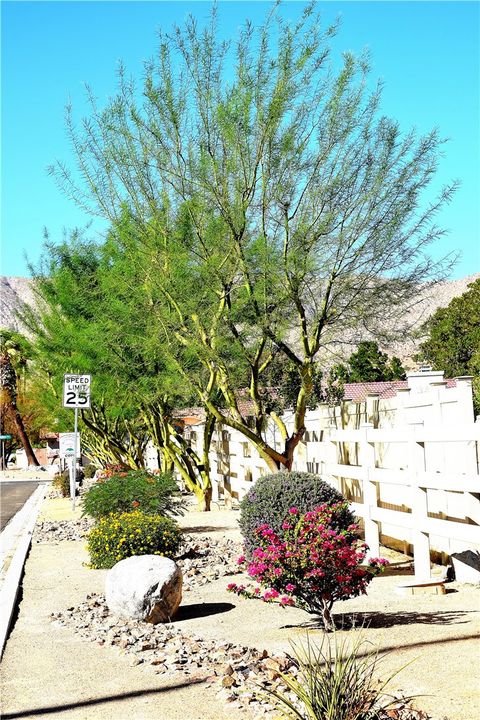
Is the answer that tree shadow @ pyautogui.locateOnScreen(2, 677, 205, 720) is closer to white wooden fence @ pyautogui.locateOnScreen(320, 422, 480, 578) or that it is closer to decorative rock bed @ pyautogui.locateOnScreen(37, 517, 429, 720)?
decorative rock bed @ pyautogui.locateOnScreen(37, 517, 429, 720)

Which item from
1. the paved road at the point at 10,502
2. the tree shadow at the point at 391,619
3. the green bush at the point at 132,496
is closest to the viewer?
the tree shadow at the point at 391,619

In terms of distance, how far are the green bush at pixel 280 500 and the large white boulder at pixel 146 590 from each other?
927 mm

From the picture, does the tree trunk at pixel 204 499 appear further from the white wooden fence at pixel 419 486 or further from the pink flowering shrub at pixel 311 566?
the pink flowering shrub at pixel 311 566

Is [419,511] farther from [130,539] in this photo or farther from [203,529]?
[203,529]

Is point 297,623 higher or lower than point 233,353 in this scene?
lower

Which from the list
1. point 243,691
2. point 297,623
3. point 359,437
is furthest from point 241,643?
point 359,437

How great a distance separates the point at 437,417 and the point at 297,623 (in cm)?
323

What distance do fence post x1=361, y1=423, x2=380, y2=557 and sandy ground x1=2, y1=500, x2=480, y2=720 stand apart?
113cm

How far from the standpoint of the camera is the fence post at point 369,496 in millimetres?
12562

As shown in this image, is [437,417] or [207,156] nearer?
[437,417]

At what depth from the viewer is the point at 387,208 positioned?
1467 cm

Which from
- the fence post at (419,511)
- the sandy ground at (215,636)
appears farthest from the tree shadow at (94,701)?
the fence post at (419,511)

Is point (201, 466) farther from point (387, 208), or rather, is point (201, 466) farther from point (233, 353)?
point (387, 208)

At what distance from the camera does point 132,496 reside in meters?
15.6
